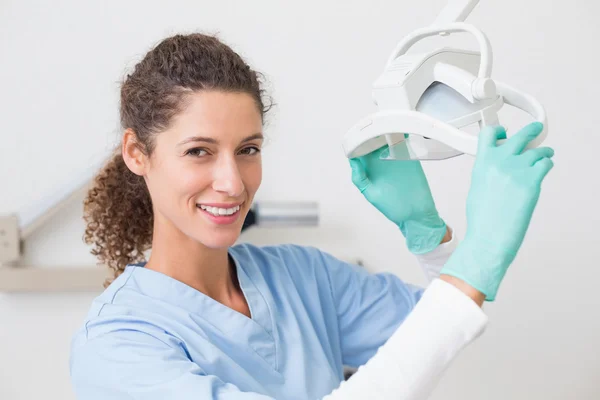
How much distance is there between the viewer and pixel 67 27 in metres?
1.63

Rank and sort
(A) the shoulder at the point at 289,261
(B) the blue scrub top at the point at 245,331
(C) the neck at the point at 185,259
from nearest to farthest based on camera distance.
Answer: (B) the blue scrub top at the point at 245,331 < (C) the neck at the point at 185,259 < (A) the shoulder at the point at 289,261

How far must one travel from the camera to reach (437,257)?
118cm

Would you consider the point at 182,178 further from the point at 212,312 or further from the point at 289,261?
the point at 289,261

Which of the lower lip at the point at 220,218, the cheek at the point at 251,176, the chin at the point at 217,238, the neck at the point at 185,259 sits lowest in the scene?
the neck at the point at 185,259

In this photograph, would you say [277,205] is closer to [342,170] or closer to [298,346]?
[342,170]

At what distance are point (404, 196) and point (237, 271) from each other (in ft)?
1.03

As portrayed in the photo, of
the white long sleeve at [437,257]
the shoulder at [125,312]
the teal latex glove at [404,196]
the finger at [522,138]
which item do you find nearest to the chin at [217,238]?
the shoulder at [125,312]

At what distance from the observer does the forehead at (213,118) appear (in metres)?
1.02

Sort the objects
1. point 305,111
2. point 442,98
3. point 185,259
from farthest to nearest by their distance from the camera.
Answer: point 305,111 → point 185,259 → point 442,98

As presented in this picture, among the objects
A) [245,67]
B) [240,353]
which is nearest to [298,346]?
[240,353]

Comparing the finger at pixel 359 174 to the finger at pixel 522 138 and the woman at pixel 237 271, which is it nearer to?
the woman at pixel 237 271

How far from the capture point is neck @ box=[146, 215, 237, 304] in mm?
1132

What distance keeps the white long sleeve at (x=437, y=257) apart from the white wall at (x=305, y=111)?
46 centimetres

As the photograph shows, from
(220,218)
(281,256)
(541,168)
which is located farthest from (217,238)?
(541,168)
